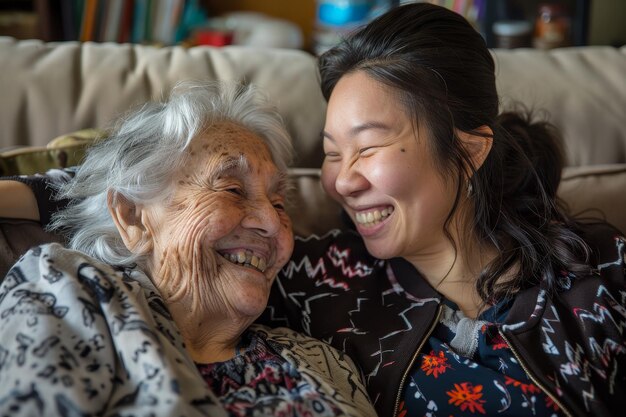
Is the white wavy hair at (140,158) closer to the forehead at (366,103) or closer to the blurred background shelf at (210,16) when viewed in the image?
the forehead at (366,103)

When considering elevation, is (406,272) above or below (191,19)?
below

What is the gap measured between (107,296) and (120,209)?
0.27 m

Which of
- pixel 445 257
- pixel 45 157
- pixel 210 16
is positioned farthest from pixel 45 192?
pixel 210 16

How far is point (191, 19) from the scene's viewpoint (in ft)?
11.0

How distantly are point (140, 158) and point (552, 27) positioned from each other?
2.58 metres

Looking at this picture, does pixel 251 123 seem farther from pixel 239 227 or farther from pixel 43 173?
pixel 43 173

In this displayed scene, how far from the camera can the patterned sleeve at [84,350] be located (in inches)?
41.3

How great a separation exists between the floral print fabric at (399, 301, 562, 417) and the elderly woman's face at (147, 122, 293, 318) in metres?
0.37

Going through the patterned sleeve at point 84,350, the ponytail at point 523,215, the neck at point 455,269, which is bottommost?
the neck at point 455,269

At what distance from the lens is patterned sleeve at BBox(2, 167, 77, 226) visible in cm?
148

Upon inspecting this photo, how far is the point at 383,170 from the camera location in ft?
4.96

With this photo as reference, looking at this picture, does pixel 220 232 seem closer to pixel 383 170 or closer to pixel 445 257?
pixel 383 170

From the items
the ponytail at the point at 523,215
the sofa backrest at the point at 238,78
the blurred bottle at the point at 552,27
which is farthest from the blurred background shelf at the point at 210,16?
the ponytail at the point at 523,215

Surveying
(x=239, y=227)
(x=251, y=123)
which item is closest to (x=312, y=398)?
(x=239, y=227)
